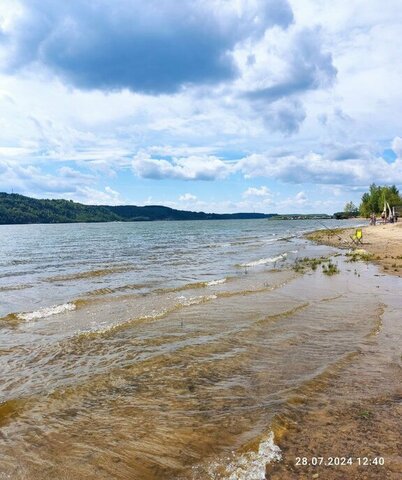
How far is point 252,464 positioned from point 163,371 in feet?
14.0

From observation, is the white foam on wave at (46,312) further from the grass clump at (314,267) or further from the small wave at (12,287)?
the grass clump at (314,267)

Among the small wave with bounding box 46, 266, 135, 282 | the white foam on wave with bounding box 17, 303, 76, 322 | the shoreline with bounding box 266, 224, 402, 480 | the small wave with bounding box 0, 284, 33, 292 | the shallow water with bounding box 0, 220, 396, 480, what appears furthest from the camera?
the small wave with bounding box 46, 266, 135, 282

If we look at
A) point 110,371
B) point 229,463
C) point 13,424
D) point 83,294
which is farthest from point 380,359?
point 83,294

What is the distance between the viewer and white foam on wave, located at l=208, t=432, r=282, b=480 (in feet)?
17.1

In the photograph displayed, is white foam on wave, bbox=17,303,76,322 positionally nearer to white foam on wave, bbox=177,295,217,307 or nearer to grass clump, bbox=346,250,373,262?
white foam on wave, bbox=177,295,217,307

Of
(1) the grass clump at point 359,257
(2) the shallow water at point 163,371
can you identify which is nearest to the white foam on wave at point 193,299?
(2) the shallow water at point 163,371

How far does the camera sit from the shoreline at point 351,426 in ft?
17.0

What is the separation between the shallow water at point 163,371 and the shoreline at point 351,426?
0.35m

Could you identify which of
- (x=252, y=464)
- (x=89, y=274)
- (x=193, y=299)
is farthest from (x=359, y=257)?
(x=252, y=464)

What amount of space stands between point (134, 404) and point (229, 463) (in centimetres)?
278

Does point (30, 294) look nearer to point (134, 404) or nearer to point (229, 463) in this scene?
point (134, 404)

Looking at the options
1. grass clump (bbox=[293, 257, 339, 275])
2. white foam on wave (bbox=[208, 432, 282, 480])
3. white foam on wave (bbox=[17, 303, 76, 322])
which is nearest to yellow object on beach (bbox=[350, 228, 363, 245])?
grass clump (bbox=[293, 257, 339, 275])

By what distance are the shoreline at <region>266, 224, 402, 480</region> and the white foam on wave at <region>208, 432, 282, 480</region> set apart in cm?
11

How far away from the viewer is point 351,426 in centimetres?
629
